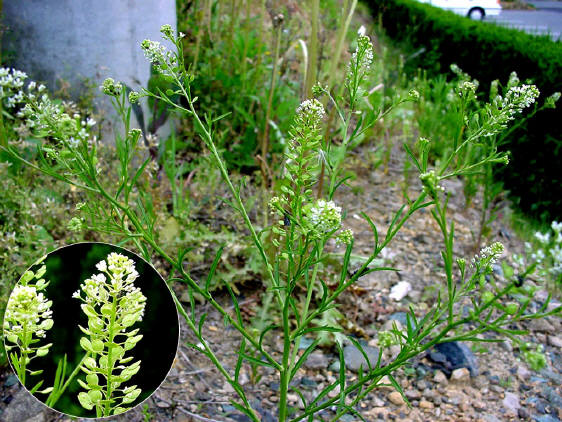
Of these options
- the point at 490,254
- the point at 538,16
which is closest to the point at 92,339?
the point at 490,254

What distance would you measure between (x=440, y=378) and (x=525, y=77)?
3.14 metres

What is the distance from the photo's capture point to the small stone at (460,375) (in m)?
2.13

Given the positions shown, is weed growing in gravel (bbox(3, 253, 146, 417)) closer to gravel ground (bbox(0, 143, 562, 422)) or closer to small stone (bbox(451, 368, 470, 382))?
gravel ground (bbox(0, 143, 562, 422))

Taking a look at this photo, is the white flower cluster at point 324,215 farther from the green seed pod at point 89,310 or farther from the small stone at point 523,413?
the small stone at point 523,413

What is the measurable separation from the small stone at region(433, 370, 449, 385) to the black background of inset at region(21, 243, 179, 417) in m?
1.29

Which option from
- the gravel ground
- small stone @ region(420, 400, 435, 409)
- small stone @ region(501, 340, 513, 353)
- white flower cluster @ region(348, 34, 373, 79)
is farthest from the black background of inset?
small stone @ region(501, 340, 513, 353)

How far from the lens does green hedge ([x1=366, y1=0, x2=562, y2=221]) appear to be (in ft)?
12.5

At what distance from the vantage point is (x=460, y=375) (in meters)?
2.13

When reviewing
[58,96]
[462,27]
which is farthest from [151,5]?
[462,27]

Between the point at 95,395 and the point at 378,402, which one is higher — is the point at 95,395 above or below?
above

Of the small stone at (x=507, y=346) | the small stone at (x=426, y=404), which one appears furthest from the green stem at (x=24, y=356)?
the small stone at (x=507, y=346)

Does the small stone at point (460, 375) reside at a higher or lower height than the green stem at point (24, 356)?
lower

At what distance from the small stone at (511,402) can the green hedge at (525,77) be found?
1.60 meters

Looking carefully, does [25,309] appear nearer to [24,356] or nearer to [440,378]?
[24,356]
